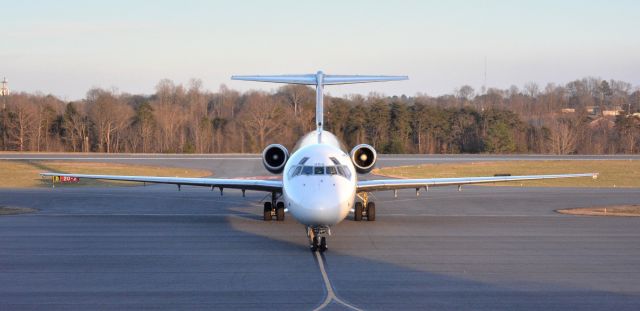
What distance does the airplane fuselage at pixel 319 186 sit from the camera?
17.4 m

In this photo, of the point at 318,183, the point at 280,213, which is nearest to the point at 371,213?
the point at 280,213

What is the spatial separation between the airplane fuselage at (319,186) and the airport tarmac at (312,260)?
3.00ft

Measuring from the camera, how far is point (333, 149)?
20.3m

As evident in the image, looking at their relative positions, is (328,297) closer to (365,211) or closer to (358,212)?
(358,212)

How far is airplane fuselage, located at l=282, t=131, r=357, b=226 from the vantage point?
17.4 metres

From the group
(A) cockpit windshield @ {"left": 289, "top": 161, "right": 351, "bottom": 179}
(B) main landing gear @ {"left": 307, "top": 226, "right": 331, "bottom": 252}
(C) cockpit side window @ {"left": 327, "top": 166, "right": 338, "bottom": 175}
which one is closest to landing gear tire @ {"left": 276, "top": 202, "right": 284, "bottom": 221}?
(A) cockpit windshield @ {"left": 289, "top": 161, "right": 351, "bottom": 179}

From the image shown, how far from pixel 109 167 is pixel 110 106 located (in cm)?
4006

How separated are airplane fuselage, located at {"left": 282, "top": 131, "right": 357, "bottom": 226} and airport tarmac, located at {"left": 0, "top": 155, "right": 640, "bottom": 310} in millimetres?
915

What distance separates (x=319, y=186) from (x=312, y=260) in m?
2.04

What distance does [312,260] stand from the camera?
16625 mm

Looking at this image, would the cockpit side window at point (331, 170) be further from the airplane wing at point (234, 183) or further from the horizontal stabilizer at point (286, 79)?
the horizontal stabilizer at point (286, 79)

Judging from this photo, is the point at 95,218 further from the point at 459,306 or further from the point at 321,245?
the point at 459,306

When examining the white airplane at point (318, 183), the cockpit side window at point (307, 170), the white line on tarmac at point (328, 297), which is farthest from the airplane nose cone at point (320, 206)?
the white line on tarmac at point (328, 297)

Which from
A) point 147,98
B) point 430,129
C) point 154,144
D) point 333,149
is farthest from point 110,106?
point 333,149
